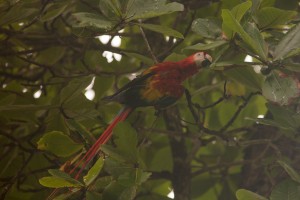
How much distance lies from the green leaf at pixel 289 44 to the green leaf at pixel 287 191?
24 centimetres

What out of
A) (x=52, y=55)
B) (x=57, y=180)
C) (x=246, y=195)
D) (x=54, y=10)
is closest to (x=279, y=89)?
(x=246, y=195)

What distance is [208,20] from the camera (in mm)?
967

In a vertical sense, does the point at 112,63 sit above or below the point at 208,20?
above

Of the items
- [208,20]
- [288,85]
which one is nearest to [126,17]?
[208,20]

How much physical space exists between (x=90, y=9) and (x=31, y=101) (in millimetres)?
263

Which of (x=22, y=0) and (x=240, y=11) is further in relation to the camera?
(x=22, y=0)

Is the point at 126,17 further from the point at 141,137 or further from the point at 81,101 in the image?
the point at 141,137

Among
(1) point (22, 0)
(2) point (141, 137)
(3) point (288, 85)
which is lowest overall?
(3) point (288, 85)

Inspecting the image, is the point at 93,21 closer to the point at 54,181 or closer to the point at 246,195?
the point at 54,181

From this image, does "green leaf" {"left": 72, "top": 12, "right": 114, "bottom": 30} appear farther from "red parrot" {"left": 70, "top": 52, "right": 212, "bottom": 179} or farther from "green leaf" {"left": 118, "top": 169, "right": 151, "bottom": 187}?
"green leaf" {"left": 118, "top": 169, "right": 151, "bottom": 187}

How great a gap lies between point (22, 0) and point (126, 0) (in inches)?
12.6

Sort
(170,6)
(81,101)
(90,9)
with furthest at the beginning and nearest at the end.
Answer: (90,9)
(81,101)
(170,6)

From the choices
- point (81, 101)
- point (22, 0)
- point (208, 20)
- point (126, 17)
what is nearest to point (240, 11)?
point (208, 20)

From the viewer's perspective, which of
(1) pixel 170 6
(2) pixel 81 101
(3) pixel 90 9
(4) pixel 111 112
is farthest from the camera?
(4) pixel 111 112
